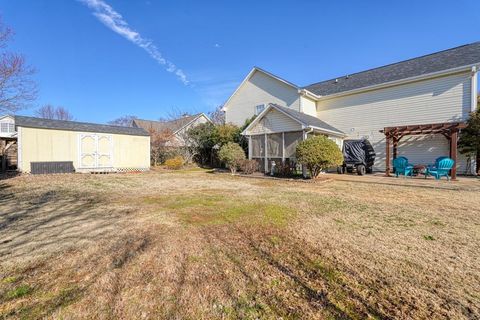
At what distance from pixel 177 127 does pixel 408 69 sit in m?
23.3

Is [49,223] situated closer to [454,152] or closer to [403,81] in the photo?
[454,152]

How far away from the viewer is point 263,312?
2.04 m

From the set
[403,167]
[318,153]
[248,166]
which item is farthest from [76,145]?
[403,167]

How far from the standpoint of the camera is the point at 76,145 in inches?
599

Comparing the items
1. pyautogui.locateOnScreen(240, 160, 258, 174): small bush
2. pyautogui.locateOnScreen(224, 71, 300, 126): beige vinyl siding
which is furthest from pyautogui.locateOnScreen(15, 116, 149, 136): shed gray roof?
pyautogui.locateOnScreen(240, 160, 258, 174): small bush

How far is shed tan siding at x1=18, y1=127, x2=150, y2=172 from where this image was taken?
13422mm

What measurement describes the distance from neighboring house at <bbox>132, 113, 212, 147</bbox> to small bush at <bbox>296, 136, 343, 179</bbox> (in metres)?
13.6

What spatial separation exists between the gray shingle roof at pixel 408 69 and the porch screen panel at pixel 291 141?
25.6 feet

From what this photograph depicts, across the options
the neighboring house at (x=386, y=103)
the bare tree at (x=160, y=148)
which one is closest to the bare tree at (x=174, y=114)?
the bare tree at (x=160, y=148)

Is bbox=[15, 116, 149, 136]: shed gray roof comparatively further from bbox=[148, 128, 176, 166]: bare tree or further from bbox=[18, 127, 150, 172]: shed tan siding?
bbox=[148, 128, 176, 166]: bare tree

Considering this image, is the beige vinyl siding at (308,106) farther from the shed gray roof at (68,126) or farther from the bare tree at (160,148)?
the shed gray roof at (68,126)

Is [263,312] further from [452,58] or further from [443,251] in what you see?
[452,58]

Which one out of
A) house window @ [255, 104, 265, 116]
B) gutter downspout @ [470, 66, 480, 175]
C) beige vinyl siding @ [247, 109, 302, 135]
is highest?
house window @ [255, 104, 265, 116]

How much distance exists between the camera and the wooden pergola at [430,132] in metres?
11.1
